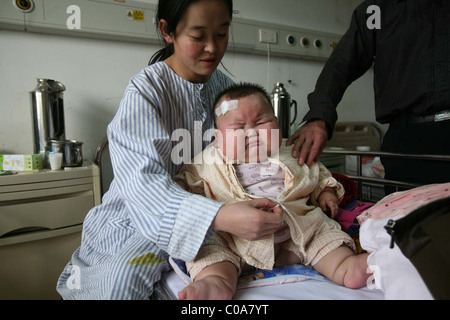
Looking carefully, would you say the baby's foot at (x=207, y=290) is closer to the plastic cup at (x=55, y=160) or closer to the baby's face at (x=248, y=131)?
the baby's face at (x=248, y=131)

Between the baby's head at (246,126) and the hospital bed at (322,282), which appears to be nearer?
the hospital bed at (322,282)

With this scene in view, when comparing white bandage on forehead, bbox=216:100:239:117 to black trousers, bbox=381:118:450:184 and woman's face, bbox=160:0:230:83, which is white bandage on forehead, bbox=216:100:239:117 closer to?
woman's face, bbox=160:0:230:83

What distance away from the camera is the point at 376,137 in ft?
10.2

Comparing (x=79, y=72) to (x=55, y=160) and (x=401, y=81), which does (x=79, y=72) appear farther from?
(x=401, y=81)

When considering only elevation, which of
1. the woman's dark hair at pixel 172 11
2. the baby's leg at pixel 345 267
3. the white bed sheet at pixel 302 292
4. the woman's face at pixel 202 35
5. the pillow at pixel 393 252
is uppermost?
the woman's dark hair at pixel 172 11

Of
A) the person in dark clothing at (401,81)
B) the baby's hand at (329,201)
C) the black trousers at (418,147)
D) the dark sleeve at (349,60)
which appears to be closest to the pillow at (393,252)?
the baby's hand at (329,201)

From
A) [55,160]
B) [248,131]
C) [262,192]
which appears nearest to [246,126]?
[248,131]

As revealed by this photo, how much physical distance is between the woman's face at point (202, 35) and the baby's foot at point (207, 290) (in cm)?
70

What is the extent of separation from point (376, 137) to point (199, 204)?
2.83 metres

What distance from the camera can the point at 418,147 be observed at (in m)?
1.42

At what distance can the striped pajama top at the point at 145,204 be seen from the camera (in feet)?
2.55

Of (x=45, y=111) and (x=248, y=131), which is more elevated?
(x=45, y=111)

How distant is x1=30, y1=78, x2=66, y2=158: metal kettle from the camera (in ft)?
6.20

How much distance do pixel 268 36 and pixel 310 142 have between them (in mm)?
1989
